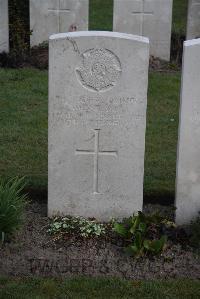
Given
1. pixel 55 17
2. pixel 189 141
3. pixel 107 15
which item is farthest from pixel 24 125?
pixel 107 15

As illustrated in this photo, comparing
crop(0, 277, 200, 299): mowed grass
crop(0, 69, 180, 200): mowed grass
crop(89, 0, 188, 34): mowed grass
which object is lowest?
crop(0, 277, 200, 299): mowed grass

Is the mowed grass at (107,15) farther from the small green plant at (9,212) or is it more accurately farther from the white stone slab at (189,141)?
the small green plant at (9,212)

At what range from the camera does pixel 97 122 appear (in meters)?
5.81

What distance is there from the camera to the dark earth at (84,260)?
5316 millimetres

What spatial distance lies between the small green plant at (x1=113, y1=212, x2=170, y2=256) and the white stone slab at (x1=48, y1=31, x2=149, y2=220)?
11.8 inches

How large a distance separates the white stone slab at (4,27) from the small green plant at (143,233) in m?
6.81

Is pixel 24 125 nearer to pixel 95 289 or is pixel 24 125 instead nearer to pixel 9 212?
pixel 9 212

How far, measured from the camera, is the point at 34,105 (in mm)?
9836

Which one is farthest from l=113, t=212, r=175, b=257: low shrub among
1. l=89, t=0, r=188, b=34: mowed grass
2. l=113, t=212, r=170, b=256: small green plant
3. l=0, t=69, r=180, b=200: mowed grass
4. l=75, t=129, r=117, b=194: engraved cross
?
l=89, t=0, r=188, b=34: mowed grass

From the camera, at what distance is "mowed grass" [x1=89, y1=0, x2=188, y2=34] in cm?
1677

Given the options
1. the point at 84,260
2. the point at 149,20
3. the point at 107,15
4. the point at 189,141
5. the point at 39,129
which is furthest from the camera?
the point at 107,15

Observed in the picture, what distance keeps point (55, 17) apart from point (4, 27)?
106cm

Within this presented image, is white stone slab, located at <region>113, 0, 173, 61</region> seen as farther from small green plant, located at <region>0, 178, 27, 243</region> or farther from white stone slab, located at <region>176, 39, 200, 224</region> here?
small green plant, located at <region>0, 178, 27, 243</region>

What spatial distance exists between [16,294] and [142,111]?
191 centimetres
